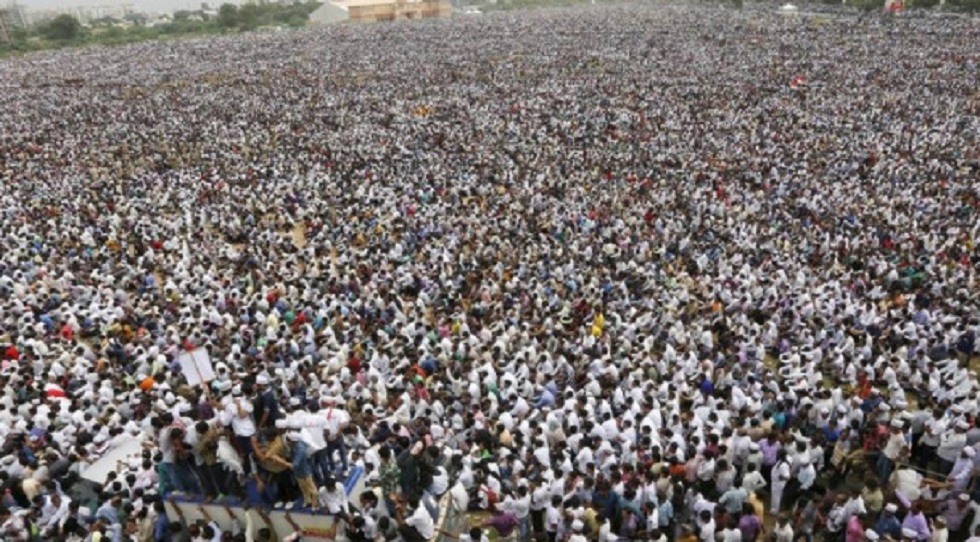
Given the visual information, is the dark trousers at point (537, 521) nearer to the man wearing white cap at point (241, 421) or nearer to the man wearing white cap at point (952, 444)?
the man wearing white cap at point (241, 421)

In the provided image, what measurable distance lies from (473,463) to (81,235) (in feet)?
36.7

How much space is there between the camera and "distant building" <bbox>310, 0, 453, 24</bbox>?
7031 centimetres

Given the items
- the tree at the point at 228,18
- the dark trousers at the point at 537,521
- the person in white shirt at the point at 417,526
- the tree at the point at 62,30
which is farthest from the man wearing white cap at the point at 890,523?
the tree at the point at 228,18

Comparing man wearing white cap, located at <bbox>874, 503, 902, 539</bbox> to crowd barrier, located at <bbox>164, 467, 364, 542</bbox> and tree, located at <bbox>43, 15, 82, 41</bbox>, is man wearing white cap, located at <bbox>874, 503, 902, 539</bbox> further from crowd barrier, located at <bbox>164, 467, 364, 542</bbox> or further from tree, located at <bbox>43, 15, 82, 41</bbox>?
tree, located at <bbox>43, 15, 82, 41</bbox>

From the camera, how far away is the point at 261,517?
578 cm

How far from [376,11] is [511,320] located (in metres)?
67.9

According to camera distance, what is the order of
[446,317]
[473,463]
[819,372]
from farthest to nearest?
[446,317], [819,372], [473,463]

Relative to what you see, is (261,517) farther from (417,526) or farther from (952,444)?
(952,444)

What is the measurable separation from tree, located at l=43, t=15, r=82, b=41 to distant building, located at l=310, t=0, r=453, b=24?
22.5m

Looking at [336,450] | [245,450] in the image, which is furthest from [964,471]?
[245,450]

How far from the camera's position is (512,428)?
713 centimetres

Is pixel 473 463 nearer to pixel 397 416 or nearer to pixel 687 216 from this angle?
pixel 397 416

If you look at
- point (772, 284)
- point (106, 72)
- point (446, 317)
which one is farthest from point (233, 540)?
point (106, 72)

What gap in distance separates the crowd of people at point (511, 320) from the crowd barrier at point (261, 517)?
76 mm
